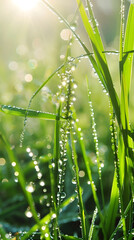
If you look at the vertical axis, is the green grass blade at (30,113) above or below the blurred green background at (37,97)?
below

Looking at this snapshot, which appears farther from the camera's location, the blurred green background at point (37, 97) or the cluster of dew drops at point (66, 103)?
the blurred green background at point (37, 97)

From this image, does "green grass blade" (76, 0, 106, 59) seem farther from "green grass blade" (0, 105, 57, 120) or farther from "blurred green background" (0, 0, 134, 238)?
"green grass blade" (0, 105, 57, 120)

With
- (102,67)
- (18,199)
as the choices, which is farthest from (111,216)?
(18,199)

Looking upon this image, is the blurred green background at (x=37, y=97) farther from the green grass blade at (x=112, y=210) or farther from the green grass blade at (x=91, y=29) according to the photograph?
the green grass blade at (x=112, y=210)

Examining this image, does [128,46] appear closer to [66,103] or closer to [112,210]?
[66,103]

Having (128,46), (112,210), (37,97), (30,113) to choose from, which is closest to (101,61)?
(128,46)

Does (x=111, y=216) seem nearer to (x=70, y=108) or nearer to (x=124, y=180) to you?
(x=124, y=180)

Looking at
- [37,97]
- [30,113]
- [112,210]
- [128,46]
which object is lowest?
[112,210]

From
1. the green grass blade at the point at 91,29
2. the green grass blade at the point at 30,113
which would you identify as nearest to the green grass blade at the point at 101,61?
the green grass blade at the point at 91,29

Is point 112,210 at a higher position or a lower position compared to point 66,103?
lower

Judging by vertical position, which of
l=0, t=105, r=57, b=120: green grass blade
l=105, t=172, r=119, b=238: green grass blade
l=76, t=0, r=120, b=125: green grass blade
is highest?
l=76, t=0, r=120, b=125: green grass blade

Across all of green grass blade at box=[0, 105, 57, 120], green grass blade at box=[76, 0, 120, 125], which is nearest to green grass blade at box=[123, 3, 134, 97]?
green grass blade at box=[76, 0, 120, 125]
